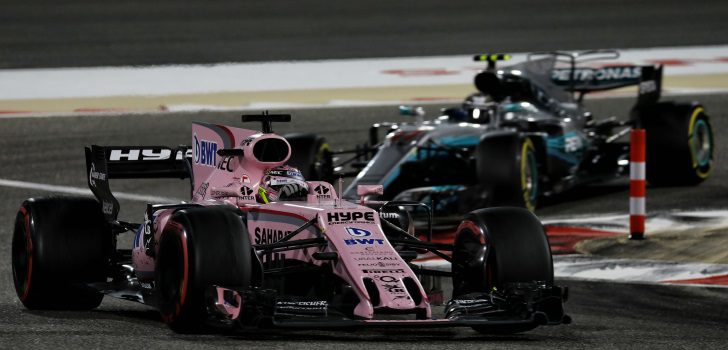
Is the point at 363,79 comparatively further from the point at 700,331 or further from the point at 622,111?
the point at 700,331

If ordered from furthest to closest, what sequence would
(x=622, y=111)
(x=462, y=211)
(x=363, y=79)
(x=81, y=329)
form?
(x=363, y=79) → (x=622, y=111) → (x=462, y=211) → (x=81, y=329)

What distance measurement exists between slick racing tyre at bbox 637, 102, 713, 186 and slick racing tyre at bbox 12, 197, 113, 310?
863 cm

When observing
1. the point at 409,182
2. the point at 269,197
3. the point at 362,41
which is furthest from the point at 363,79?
the point at 269,197

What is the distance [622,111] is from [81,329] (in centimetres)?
1511

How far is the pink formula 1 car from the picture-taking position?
30.7ft

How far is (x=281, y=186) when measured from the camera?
10828 millimetres

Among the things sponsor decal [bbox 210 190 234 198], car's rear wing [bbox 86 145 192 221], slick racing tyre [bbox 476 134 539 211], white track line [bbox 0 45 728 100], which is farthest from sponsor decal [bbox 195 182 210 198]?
white track line [bbox 0 45 728 100]

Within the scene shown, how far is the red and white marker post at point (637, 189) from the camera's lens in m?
14.7

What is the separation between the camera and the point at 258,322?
9.10 metres

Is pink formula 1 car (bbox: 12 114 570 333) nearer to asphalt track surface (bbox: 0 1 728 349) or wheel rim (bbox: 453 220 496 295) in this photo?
wheel rim (bbox: 453 220 496 295)

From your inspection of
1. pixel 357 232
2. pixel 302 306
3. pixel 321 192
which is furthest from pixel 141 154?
pixel 302 306

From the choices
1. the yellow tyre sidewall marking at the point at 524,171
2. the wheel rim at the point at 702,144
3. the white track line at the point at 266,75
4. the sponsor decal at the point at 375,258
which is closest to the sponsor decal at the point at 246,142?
the sponsor decal at the point at 375,258

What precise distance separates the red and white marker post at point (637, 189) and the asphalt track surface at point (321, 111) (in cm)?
173

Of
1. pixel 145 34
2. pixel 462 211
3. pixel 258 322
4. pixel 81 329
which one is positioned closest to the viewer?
pixel 258 322
